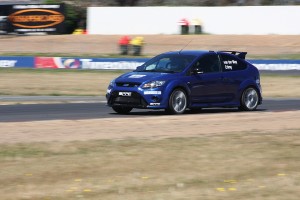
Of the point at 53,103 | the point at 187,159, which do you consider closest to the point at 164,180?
the point at 187,159

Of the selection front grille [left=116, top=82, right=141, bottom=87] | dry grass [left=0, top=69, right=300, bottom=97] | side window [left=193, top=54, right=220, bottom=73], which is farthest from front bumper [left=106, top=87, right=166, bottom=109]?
dry grass [left=0, top=69, right=300, bottom=97]

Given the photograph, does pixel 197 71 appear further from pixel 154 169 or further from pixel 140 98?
pixel 154 169

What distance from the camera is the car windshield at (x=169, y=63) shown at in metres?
15.8

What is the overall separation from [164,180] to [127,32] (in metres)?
50.6

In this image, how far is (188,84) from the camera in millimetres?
15617

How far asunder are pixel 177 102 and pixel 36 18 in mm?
43664

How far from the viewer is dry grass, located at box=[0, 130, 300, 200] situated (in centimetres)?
802

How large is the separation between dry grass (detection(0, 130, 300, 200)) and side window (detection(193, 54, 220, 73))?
4881mm

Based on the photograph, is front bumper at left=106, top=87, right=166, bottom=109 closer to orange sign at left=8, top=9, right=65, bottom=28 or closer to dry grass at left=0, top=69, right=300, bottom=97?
dry grass at left=0, top=69, right=300, bottom=97

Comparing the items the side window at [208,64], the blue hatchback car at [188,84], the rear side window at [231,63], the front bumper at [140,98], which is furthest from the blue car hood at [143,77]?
the rear side window at [231,63]

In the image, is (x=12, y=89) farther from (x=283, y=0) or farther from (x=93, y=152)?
(x=283, y=0)

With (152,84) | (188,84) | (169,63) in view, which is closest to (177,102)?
(188,84)

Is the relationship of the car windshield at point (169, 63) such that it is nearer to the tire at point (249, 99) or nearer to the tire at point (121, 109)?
the tire at point (121, 109)

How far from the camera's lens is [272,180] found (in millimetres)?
8758
